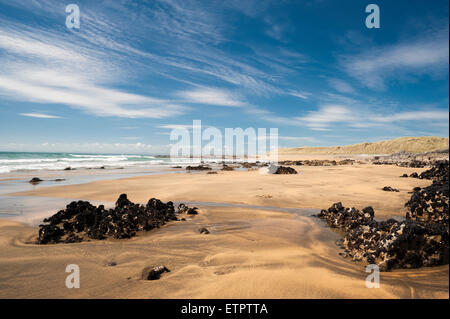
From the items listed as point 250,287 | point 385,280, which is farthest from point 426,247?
point 250,287

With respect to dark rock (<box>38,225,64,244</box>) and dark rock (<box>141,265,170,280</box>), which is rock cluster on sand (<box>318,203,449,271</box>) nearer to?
dark rock (<box>141,265,170,280</box>)

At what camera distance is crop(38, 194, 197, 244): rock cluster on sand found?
15.7 feet

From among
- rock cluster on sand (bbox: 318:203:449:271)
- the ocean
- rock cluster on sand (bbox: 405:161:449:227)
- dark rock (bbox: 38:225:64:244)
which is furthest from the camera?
the ocean

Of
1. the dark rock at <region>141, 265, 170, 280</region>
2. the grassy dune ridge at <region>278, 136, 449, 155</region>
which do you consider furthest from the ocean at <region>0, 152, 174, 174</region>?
the grassy dune ridge at <region>278, 136, 449, 155</region>

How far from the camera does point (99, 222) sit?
516cm

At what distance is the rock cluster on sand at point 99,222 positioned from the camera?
15.7ft
